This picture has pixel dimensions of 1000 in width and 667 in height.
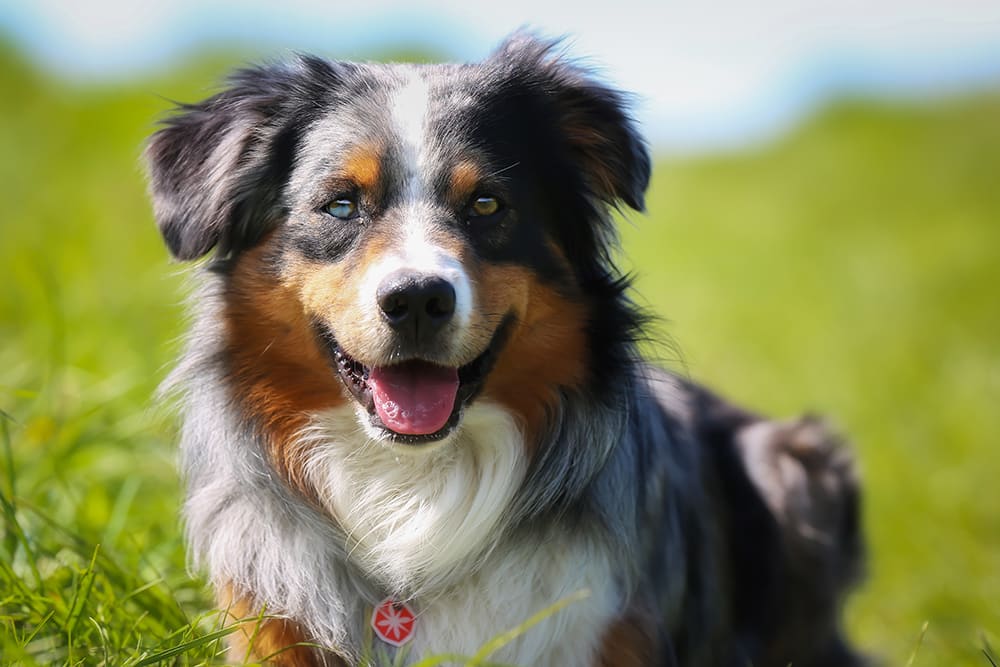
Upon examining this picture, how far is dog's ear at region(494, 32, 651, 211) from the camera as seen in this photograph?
3227mm

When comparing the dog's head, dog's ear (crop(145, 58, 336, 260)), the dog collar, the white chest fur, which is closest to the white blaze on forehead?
the dog's head

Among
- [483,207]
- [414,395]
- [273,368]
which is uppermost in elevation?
[483,207]

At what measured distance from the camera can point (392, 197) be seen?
2.95m

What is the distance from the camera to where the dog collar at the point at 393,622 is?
2.98 meters

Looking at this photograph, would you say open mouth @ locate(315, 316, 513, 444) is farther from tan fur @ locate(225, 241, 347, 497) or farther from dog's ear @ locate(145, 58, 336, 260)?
dog's ear @ locate(145, 58, 336, 260)

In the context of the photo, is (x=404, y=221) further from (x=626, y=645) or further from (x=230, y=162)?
(x=626, y=645)

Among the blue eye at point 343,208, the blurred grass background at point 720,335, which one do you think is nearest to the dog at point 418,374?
the blue eye at point 343,208

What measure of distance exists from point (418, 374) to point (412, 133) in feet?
2.37

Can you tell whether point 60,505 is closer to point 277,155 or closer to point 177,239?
point 177,239

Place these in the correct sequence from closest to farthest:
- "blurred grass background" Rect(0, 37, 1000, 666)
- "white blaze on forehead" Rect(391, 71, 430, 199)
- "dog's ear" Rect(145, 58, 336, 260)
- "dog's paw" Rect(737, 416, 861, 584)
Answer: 1. "white blaze on forehead" Rect(391, 71, 430, 199)
2. "dog's ear" Rect(145, 58, 336, 260)
3. "blurred grass background" Rect(0, 37, 1000, 666)
4. "dog's paw" Rect(737, 416, 861, 584)

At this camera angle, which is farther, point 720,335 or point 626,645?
point 720,335

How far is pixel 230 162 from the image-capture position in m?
3.09

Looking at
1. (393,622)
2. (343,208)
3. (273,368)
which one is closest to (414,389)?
(273,368)

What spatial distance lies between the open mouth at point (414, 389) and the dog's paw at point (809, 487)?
1626 millimetres
